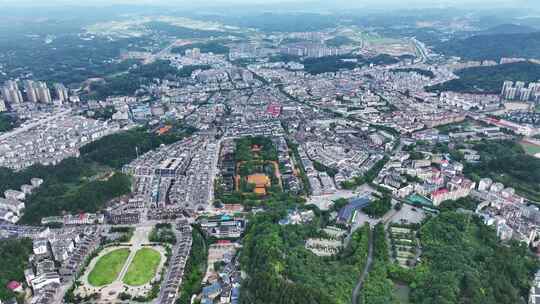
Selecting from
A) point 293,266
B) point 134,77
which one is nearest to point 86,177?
point 293,266

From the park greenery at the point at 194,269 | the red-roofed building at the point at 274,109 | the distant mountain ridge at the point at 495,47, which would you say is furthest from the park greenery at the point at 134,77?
the distant mountain ridge at the point at 495,47

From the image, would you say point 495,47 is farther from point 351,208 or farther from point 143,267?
point 143,267

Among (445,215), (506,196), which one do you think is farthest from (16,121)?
(506,196)

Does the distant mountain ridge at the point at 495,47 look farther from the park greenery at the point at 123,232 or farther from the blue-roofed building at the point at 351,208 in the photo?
the park greenery at the point at 123,232

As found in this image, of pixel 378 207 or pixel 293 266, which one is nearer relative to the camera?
pixel 293 266

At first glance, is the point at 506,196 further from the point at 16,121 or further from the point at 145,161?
the point at 16,121
